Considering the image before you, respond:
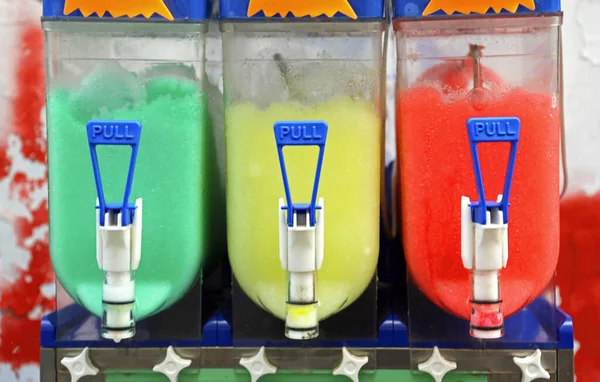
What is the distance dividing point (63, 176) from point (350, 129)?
368 mm

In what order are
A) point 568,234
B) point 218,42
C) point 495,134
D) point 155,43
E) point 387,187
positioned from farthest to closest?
1. point 568,234
2. point 387,187
3. point 218,42
4. point 155,43
5. point 495,134

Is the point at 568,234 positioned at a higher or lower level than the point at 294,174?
lower

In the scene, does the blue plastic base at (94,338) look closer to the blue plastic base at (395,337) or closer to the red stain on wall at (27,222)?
the blue plastic base at (395,337)

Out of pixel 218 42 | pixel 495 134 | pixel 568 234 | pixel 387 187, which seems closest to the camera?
pixel 495 134

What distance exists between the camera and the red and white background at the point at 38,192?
54.0 inches

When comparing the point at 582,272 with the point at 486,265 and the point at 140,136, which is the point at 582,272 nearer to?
the point at 486,265

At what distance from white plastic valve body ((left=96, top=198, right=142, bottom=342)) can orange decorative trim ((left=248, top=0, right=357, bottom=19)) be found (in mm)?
300

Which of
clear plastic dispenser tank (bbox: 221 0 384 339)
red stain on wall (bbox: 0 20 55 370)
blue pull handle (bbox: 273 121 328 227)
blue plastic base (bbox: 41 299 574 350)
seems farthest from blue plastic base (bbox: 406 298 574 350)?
Answer: red stain on wall (bbox: 0 20 55 370)

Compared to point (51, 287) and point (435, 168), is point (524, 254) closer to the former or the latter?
point (435, 168)

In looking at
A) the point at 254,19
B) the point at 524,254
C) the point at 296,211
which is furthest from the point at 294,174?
the point at 524,254

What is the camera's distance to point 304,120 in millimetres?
816

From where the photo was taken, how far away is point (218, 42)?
972 mm

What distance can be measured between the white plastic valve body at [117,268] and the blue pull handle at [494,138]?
15.5 inches

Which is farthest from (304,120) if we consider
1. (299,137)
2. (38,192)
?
(38,192)
